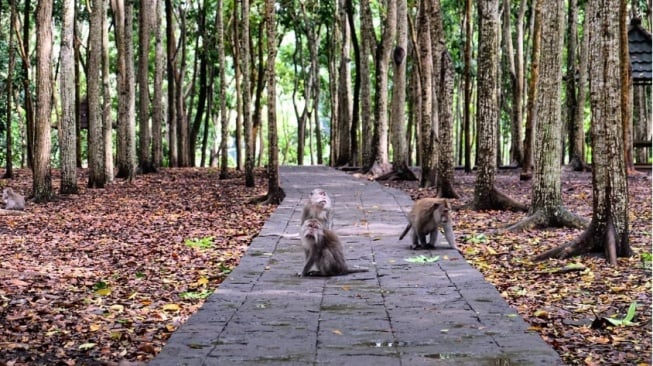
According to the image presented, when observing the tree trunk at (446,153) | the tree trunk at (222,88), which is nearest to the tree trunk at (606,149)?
the tree trunk at (446,153)

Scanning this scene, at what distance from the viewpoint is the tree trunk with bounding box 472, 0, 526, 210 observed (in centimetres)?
1470

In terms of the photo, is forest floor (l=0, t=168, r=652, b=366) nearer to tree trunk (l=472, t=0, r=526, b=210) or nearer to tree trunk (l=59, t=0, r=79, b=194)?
tree trunk (l=472, t=0, r=526, b=210)

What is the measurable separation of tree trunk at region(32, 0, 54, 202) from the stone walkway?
8.30 metres

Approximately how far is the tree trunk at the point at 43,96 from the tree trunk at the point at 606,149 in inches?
447

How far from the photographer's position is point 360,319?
6.75 meters

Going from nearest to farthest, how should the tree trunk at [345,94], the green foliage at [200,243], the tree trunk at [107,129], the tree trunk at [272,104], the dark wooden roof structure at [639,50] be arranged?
the green foliage at [200,243]
the tree trunk at [272,104]
the tree trunk at [107,129]
the dark wooden roof structure at [639,50]
the tree trunk at [345,94]

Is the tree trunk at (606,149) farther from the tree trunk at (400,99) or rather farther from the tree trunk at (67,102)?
the tree trunk at (400,99)

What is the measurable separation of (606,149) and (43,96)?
1175cm

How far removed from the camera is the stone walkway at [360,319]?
5.59 m

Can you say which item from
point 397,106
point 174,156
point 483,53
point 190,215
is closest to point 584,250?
point 483,53

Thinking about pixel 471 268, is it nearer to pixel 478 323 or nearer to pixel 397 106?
pixel 478 323

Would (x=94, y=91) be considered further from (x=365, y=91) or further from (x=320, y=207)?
(x=320, y=207)

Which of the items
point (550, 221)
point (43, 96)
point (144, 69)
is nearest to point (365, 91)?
point (144, 69)

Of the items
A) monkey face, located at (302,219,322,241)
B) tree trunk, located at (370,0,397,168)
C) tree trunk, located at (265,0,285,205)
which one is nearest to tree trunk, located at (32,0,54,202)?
tree trunk, located at (265,0,285,205)
